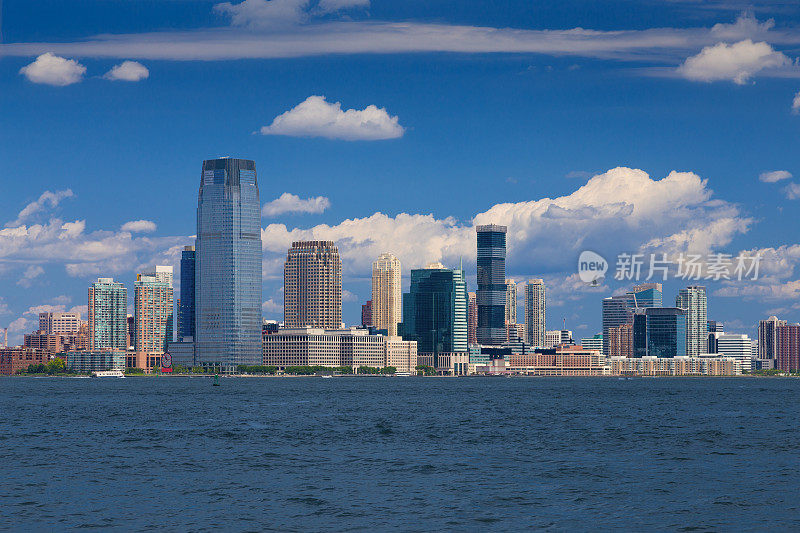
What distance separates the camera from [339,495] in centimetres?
6731

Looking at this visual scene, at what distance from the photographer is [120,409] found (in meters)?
171

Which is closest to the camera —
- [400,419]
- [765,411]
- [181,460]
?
[181,460]

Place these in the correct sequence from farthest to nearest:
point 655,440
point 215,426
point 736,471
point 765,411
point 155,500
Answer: point 765,411 < point 215,426 < point 655,440 < point 736,471 < point 155,500

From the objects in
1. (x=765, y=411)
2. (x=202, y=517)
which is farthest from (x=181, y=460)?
(x=765, y=411)

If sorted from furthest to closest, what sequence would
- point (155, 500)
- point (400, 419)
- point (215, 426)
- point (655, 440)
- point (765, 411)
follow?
1. point (765, 411)
2. point (400, 419)
3. point (215, 426)
4. point (655, 440)
5. point (155, 500)

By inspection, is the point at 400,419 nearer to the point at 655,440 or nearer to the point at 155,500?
the point at 655,440

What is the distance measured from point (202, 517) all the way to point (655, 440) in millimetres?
58093

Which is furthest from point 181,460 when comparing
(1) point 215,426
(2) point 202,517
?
(1) point 215,426

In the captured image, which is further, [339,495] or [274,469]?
[274,469]

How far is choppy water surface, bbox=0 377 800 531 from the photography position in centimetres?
5959

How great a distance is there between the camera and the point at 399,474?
77.4m

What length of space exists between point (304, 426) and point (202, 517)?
65385mm

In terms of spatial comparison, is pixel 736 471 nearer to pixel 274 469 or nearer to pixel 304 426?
pixel 274 469

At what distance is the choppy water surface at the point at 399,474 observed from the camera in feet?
196
